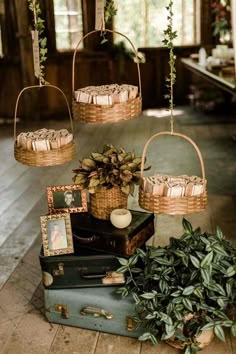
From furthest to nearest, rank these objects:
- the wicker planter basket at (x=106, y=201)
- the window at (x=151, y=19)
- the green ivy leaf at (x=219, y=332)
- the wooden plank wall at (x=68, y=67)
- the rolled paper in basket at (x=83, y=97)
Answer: the window at (x=151, y=19), the wooden plank wall at (x=68, y=67), the wicker planter basket at (x=106, y=201), the rolled paper in basket at (x=83, y=97), the green ivy leaf at (x=219, y=332)

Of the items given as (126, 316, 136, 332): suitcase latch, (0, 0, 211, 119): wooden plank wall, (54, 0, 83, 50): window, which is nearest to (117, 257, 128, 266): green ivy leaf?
(126, 316, 136, 332): suitcase latch

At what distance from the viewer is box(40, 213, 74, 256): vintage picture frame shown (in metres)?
2.46

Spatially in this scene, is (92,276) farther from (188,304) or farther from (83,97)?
(83,97)

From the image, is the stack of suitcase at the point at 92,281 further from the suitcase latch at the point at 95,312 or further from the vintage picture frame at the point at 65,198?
the vintage picture frame at the point at 65,198

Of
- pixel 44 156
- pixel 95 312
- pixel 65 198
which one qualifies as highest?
pixel 44 156

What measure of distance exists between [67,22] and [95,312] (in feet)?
20.3

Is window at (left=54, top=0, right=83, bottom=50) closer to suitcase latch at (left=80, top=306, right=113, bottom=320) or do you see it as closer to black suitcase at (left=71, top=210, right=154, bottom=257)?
black suitcase at (left=71, top=210, right=154, bottom=257)

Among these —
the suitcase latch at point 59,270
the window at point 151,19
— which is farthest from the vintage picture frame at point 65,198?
the window at point 151,19

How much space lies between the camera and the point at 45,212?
404 centimetres

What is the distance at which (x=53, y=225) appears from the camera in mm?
2477

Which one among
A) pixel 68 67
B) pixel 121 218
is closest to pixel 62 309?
pixel 121 218

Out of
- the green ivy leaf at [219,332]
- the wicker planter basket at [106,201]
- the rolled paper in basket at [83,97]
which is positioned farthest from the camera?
the wicker planter basket at [106,201]

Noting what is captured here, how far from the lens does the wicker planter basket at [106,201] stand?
2533mm

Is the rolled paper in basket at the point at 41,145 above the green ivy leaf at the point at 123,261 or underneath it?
above
